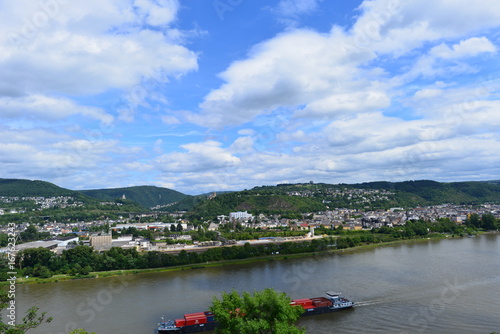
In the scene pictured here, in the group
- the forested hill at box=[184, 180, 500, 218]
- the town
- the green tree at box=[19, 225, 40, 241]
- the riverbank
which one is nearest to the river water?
the riverbank

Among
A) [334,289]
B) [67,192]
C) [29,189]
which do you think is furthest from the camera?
[67,192]

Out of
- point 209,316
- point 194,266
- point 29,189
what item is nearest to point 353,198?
point 194,266

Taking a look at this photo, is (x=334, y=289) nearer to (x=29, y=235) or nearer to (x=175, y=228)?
(x=175, y=228)

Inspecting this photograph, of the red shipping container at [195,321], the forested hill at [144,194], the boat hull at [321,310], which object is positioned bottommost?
the boat hull at [321,310]

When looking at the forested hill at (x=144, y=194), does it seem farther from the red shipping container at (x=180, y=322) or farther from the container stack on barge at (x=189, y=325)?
the red shipping container at (x=180, y=322)

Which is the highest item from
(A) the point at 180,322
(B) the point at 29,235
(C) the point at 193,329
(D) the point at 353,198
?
(D) the point at 353,198

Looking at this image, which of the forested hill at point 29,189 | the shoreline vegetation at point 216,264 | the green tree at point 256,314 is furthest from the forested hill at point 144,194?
the green tree at point 256,314

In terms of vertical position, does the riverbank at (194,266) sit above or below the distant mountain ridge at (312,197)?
below

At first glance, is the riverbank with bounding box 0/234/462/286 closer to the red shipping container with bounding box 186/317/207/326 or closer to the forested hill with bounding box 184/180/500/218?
the red shipping container with bounding box 186/317/207/326
